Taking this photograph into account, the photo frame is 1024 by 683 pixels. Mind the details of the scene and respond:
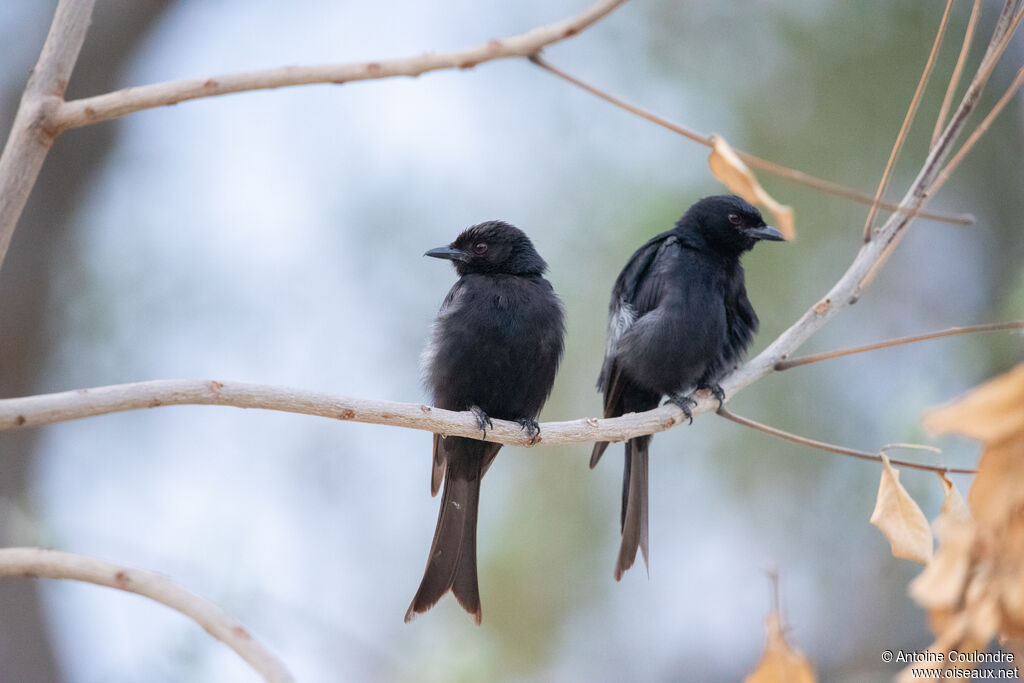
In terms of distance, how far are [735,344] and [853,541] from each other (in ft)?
10.1

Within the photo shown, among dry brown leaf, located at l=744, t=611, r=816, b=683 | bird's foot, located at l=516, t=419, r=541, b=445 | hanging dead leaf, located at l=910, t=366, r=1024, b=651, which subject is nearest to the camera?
hanging dead leaf, located at l=910, t=366, r=1024, b=651

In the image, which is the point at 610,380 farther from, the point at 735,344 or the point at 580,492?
the point at 580,492

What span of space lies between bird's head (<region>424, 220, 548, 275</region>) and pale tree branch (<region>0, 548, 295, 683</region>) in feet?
8.19

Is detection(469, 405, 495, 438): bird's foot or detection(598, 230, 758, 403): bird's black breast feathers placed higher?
detection(598, 230, 758, 403): bird's black breast feathers

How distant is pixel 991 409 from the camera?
1.21 m

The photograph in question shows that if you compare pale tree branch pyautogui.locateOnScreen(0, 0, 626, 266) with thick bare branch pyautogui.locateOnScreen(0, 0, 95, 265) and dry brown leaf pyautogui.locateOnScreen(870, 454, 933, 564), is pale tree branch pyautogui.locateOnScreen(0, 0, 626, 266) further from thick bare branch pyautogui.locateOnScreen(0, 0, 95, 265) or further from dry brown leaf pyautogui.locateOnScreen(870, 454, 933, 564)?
dry brown leaf pyautogui.locateOnScreen(870, 454, 933, 564)

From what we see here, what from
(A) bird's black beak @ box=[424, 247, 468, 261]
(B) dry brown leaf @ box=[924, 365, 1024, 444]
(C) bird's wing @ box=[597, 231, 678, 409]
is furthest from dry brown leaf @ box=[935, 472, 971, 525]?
(A) bird's black beak @ box=[424, 247, 468, 261]

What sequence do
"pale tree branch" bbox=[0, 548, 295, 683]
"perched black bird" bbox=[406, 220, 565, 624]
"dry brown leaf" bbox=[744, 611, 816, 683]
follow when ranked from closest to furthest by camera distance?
"dry brown leaf" bbox=[744, 611, 816, 683] < "pale tree branch" bbox=[0, 548, 295, 683] < "perched black bird" bbox=[406, 220, 565, 624]

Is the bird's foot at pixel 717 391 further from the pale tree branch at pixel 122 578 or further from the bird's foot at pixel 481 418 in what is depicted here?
the pale tree branch at pixel 122 578

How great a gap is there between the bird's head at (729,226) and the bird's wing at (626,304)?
15cm

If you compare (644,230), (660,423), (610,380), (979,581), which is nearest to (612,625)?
A: (644,230)

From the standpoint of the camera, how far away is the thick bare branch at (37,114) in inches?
78.6

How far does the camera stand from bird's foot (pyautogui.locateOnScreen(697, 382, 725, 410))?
3508 mm

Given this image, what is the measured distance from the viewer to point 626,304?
4457 millimetres
